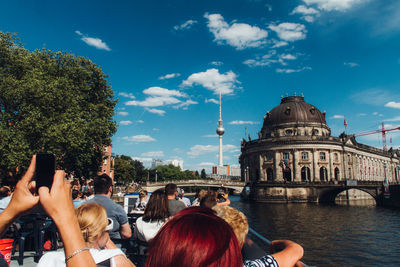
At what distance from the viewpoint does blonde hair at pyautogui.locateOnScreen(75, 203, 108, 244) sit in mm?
2398

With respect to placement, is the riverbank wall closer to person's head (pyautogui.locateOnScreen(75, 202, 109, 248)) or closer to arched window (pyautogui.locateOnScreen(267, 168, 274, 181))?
arched window (pyautogui.locateOnScreen(267, 168, 274, 181))

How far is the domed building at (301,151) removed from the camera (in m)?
56.4

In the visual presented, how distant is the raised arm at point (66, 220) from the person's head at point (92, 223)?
1148 millimetres

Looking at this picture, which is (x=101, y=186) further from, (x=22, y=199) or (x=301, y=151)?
(x=301, y=151)

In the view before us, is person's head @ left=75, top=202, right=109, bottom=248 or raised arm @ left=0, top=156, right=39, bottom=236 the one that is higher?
raised arm @ left=0, top=156, right=39, bottom=236

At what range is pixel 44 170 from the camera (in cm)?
138

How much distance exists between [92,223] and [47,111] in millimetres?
21572

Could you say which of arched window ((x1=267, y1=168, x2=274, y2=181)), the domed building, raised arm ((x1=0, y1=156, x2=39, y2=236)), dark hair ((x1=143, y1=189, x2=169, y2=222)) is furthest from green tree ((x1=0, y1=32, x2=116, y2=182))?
arched window ((x1=267, y1=168, x2=274, y2=181))

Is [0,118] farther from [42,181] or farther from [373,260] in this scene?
[373,260]

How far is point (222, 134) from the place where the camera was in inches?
5517

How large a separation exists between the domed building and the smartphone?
178 feet

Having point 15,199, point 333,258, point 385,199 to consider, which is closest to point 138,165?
point 385,199

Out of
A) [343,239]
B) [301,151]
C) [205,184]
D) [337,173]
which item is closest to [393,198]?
[337,173]

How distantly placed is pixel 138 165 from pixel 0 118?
94.2m
